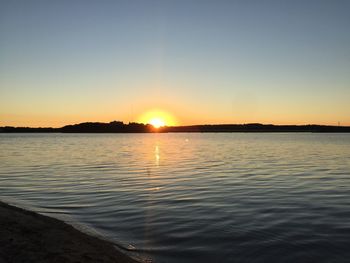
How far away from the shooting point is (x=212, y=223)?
15844 millimetres

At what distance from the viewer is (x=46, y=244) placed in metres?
10.4

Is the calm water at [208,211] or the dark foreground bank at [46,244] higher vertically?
the dark foreground bank at [46,244]

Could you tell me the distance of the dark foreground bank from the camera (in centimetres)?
919

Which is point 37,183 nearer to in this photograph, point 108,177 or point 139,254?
point 108,177

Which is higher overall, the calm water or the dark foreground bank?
the dark foreground bank

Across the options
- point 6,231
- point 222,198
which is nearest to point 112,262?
point 6,231

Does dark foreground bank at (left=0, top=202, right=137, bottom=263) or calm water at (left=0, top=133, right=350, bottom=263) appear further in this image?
calm water at (left=0, top=133, right=350, bottom=263)

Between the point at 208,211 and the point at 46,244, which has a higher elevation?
the point at 46,244

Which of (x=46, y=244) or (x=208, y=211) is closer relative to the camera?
(x=46, y=244)

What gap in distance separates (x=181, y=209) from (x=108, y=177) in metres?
15.0

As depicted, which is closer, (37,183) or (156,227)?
(156,227)

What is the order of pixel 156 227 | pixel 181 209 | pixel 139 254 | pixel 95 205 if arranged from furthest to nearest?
pixel 95 205, pixel 181 209, pixel 156 227, pixel 139 254

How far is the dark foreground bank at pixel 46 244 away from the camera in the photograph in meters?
9.19

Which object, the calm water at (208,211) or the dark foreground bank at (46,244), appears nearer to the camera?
the dark foreground bank at (46,244)
